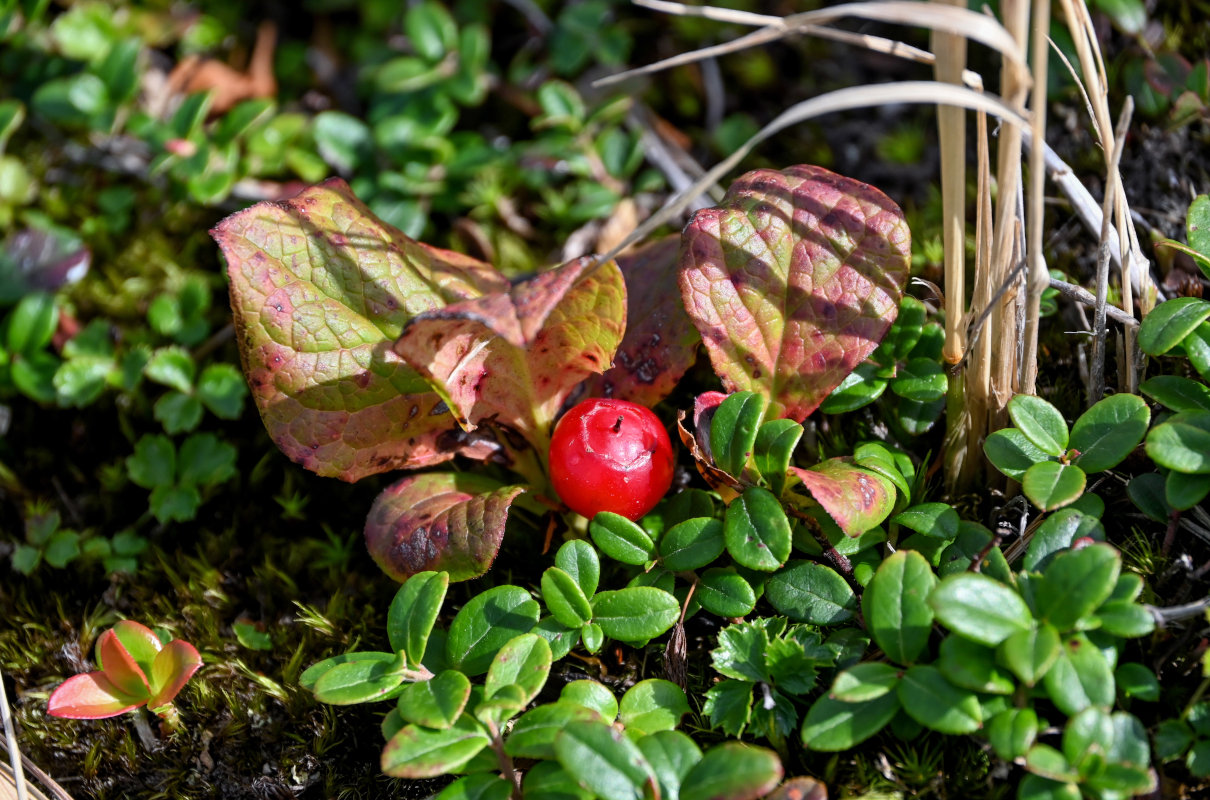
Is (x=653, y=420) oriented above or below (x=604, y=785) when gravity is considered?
above

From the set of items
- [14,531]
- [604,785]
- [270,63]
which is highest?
[270,63]

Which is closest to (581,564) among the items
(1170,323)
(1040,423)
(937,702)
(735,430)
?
(735,430)

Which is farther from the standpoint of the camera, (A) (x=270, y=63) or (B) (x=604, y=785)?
(A) (x=270, y=63)

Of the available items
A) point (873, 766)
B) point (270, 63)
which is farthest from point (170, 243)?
point (873, 766)

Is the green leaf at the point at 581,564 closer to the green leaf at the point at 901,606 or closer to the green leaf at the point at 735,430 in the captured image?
the green leaf at the point at 735,430

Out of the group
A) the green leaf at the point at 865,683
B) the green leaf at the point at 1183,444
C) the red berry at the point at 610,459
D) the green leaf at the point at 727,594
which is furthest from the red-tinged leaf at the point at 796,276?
the green leaf at the point at 865,683

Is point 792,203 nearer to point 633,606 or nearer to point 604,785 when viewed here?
point 633,606
